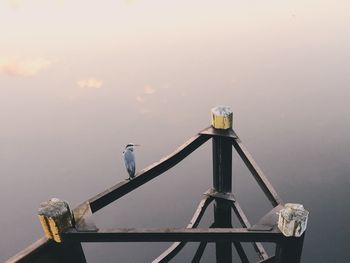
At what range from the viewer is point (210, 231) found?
2523 mm

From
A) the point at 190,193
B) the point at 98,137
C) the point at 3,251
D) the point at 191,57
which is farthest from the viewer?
the point at 191,57

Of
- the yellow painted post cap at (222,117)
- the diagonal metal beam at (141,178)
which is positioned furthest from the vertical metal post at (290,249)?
the yellow painted post cap at (222,117)

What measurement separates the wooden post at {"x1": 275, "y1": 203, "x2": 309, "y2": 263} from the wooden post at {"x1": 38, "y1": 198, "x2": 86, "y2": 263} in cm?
181

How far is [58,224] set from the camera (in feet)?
8.26

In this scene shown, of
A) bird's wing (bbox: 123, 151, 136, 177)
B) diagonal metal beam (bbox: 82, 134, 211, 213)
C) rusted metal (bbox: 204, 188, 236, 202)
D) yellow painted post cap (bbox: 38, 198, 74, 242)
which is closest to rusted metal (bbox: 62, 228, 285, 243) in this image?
yellow painted post cap (bbox: 38, 198, 74, 242)

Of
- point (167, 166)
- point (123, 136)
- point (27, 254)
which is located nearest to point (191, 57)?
point (123, 136)

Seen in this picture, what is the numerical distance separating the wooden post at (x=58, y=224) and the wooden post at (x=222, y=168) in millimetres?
2270

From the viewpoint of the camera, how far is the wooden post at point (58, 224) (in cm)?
250

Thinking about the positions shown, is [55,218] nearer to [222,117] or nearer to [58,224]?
[58,224]

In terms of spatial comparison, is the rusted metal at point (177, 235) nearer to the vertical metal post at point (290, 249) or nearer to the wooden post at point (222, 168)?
the vertical metal post at point (290, 249)

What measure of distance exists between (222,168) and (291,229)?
2.08 meters

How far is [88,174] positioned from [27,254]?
11.4 metres

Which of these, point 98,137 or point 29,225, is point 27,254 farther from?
point 98,137

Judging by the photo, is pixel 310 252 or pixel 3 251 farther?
pixel 3 251
